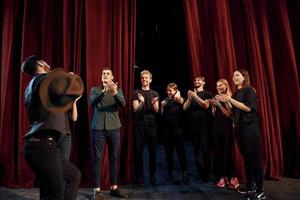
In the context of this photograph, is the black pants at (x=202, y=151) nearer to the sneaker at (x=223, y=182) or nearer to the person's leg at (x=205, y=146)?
the person's leg at (x=205, y=146)

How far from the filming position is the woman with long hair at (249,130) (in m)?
3.07

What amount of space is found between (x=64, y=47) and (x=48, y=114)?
208 centimetres

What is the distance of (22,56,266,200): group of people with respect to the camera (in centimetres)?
205

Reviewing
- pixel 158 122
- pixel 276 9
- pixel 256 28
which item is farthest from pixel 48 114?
pixel 276 9

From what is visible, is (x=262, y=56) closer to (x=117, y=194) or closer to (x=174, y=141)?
(x=174, y=141)

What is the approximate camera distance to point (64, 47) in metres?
3.99

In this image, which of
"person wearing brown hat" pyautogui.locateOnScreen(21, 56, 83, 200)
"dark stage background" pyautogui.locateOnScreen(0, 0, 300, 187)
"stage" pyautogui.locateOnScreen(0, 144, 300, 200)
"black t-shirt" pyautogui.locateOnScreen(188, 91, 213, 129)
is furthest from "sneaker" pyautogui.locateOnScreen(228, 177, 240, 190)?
"person wearing brown hat" pyautogui.locateOnScreen(21, 56, 83, 200)

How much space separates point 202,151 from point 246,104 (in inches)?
44.2

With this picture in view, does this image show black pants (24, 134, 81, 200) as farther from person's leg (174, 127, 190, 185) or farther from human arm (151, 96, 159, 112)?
person's leg (174, 127, 190, 185)

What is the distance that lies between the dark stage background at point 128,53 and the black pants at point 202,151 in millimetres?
420

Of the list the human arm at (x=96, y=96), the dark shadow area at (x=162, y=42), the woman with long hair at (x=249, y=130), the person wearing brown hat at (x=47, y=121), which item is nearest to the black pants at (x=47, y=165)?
the person wearing brown hat at (x=47, y=121)

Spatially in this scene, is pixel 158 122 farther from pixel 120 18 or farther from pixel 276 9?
pixel 276 9

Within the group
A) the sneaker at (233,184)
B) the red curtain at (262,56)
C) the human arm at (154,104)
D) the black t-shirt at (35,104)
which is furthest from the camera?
the red curtain at (262,56)

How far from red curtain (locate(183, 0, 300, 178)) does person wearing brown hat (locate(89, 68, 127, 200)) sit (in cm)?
125
